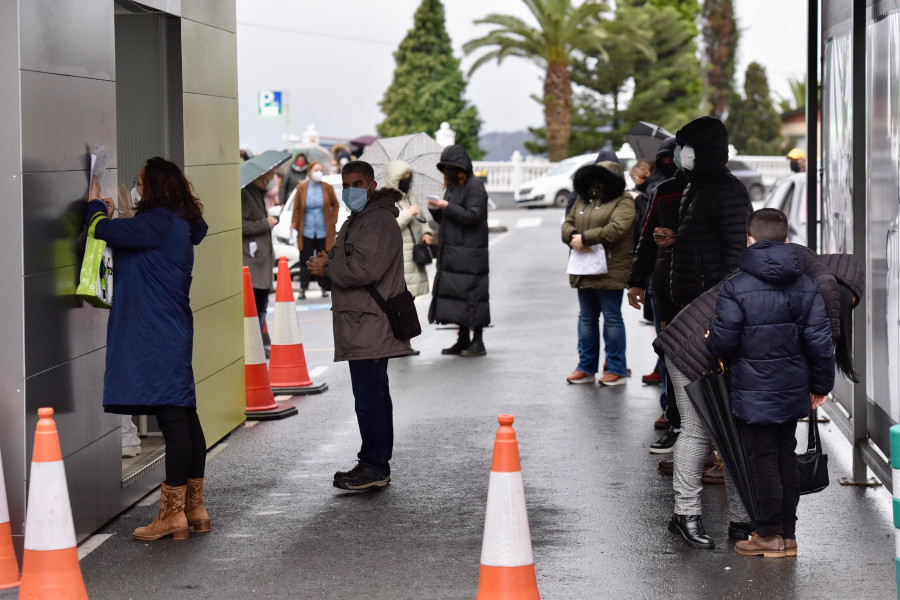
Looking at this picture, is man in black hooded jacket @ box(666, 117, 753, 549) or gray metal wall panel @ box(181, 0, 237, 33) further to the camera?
gray metal wall panel @ box(181, 0, 237, 33)

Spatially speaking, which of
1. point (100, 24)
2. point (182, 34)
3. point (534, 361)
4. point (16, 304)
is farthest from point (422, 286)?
point (16, 304)

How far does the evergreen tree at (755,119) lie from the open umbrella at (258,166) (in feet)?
176

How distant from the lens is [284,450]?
8719mm

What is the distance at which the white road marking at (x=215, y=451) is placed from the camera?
8517mm

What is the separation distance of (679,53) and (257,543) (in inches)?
2096

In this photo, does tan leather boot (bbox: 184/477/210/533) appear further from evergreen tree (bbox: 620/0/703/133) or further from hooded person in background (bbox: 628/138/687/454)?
evergreen tree (bbox: 620/0/703/133)

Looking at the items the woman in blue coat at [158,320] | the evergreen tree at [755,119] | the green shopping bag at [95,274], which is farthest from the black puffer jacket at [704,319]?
the evergreen tree at [755,119]

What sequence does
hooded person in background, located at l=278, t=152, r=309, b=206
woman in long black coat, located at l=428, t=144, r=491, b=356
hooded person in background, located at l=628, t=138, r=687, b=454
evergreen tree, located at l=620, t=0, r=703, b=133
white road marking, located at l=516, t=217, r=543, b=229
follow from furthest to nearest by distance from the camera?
evergreen tree, located at l=620, t=0, r=703, b=133, white road marking, located at l=516, t=217, r=543, b=229, hooded person in background, located at l=278, t=152, r=309, b=206, woman in long black coat, located at l=428, t=144, r=491, b=356, hooded person in background, located at l=628, t=138, r=687, b=454

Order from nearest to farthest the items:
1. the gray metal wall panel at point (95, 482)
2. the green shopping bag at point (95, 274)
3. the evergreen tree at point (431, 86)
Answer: the green shopping bag at point (95, 274)
the gray metal wall panel at point (95, 482)
the evergreen tree at point (431, 86)

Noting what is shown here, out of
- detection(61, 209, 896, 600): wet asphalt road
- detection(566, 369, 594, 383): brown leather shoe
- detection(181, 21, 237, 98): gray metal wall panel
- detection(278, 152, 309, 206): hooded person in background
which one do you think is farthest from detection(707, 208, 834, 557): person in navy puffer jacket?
detection(278, 152, 309, 206): hooded person in background

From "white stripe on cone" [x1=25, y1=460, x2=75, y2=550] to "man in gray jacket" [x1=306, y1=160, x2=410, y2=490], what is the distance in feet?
7.50

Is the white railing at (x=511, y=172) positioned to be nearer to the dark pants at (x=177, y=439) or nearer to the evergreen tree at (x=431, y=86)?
the evergreen tree at (x=431, y=86)

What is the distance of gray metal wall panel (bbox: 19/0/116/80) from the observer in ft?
19.2

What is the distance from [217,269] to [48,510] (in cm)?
377
